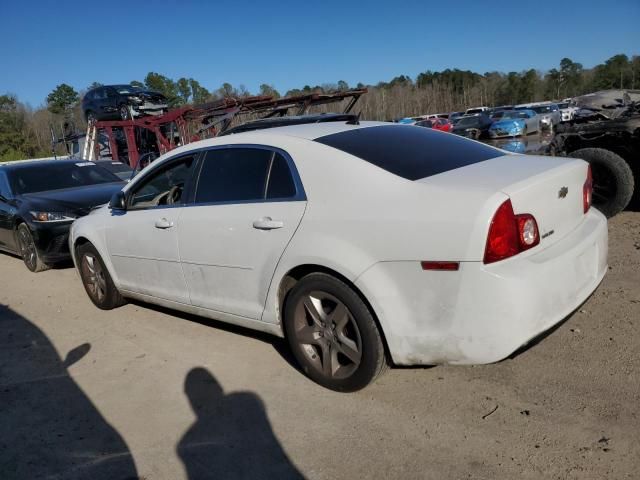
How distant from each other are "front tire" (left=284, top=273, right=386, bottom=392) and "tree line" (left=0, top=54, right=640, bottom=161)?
5588cm

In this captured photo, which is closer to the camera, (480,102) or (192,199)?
(192,199)

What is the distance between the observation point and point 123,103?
571 inches

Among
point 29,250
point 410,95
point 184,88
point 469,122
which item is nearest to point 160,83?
point 184,88

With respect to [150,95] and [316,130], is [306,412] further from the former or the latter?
[150,95]

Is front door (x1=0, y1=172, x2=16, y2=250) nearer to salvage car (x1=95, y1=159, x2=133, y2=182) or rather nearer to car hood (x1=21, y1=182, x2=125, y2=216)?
car hood (x1=21, y1=182, x2=125, y2=216)

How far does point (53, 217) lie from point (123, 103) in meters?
8.77

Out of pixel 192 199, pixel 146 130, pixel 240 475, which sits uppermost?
pixel 146 130

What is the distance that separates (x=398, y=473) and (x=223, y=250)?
1844 millimetres

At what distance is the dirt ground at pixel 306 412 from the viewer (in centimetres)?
258

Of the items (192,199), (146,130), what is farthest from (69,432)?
(146,130)

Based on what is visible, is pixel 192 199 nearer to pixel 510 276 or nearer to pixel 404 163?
pixel 404 163

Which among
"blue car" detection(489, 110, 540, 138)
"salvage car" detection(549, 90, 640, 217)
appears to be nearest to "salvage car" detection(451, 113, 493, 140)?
"blue car" detection(489, 110, 540, 138)

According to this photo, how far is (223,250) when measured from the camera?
3609 mm

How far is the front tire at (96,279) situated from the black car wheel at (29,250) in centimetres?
195
